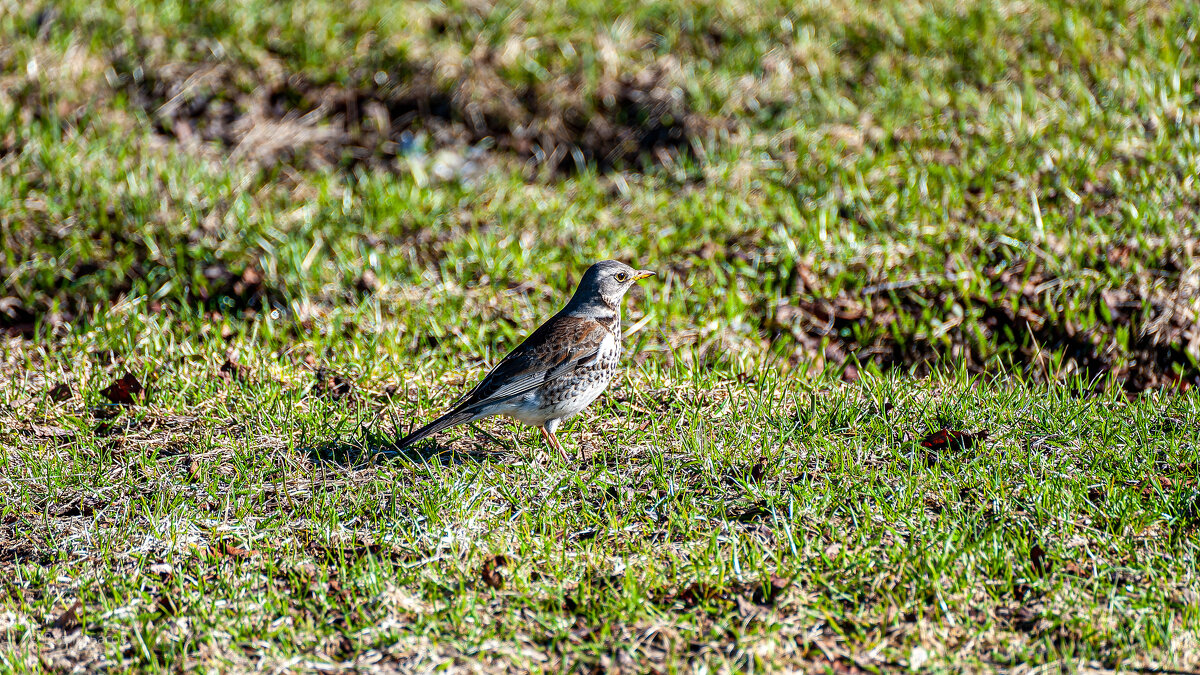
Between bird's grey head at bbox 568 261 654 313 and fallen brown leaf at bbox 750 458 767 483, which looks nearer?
fallen brown leaf at bbox 750 458 767 483

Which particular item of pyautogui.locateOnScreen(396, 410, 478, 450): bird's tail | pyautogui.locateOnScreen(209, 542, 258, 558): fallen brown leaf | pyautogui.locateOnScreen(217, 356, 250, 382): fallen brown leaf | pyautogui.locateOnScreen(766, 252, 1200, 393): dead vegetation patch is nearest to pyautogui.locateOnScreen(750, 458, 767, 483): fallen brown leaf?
pyautogui.locateOnScreen(396, 410, 478, 450): bird's tail

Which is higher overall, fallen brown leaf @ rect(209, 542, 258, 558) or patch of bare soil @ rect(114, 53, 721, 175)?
patch of bare soil @ rect(114, 53, 721, 175)

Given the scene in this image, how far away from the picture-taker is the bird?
4.94 meters

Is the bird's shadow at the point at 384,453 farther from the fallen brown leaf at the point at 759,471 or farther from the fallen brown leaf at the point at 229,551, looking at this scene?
the fallen brown leaf at the point at 759,471

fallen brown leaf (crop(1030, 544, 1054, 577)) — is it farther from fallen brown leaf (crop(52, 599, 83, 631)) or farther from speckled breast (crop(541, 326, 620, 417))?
fallen brown leaf (crop(52, 599, 83, 631))

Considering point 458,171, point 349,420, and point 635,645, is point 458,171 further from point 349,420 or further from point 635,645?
point 635,645

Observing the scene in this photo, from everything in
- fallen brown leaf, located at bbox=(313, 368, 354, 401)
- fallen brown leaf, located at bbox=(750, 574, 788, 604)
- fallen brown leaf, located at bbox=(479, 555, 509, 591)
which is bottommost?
fallen brown leaf, located at bbox=(313, 368, 354, 401)

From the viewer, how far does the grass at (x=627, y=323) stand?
391 centimetres

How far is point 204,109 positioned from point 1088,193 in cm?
735

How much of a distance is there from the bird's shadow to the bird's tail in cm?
10

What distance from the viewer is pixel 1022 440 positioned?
5.01 m

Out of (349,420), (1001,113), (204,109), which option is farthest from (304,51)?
(1001,113)

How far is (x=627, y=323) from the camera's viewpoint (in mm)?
6812

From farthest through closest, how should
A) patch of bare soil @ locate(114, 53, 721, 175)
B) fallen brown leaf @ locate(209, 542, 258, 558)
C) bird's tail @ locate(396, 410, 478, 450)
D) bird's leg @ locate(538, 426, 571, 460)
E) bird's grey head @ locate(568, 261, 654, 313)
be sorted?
patch of bare soil @ locate(114, 53, 721, 175)
bird's grey head @ locate(568, 261, 654, 313)
bird's leg @ locate(538, 426, 571, 460)
bird's tail @ locate(396, 410, 478, 450)
fallen brown leaf @ locate(209, 542, 258, 558)
